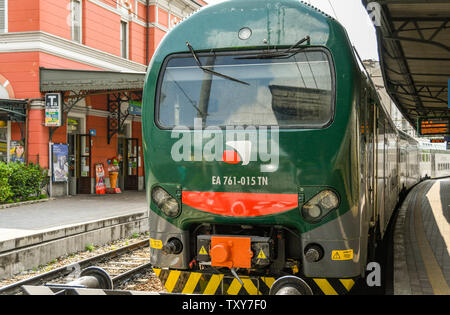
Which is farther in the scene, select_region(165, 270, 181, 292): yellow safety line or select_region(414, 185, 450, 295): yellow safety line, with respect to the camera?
select_region(414, 185, 450, 295): yellow safety line

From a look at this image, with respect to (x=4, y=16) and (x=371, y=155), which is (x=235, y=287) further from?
(x=4, y=16)

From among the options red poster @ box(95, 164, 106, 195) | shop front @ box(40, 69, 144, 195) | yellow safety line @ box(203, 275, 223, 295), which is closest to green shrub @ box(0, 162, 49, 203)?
shop front @ box(40, 69, 144, 195)

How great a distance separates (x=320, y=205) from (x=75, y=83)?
13.4 m

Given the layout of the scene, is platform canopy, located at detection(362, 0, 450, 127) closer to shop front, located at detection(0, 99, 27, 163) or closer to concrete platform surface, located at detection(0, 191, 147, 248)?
concrete platform surface, located at detection(0, 191, 147, 248)

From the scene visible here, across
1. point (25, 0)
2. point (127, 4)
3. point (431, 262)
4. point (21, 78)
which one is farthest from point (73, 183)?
point (431, 262)

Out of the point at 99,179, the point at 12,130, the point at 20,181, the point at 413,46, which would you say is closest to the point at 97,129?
the point at 99,179

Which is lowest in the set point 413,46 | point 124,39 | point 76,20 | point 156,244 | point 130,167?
point 156,244

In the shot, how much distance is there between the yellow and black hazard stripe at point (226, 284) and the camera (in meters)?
4.49

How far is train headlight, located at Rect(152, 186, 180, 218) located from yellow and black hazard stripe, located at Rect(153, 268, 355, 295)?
0.58m

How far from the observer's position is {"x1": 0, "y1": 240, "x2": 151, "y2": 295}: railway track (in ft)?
22.9

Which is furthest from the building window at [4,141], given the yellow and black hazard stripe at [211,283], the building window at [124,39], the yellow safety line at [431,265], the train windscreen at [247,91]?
the yellow and black hazard stripe at [211,283]

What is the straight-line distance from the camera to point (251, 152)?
15.1 feet

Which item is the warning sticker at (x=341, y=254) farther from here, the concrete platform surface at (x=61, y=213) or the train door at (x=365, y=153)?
the concrete platform surface at (x=61, y=213)
